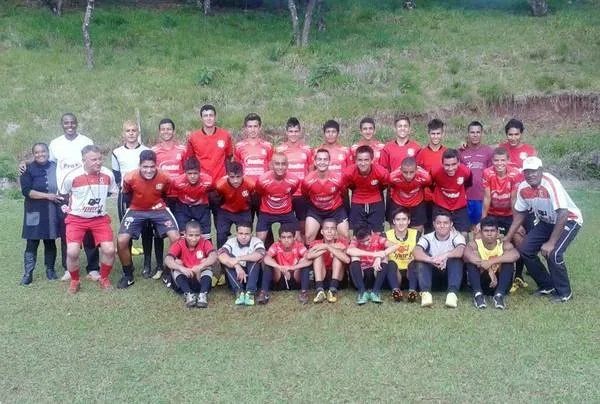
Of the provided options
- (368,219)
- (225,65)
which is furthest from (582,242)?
(225,65)

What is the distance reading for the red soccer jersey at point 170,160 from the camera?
740cm

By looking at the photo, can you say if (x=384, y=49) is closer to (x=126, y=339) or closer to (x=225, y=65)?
(x=225, y=65)

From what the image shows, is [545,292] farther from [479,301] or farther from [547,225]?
[479,301]

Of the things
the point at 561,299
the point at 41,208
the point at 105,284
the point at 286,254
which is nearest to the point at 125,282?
the point at 105,284

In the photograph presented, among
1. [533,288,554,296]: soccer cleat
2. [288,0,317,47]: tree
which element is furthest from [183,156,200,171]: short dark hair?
[288,0,317,47]: tree

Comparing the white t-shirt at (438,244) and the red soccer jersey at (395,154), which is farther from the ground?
the red soccer jersey at (395,154)

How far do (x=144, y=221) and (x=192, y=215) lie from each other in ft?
1.71

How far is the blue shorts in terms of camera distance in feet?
24.6

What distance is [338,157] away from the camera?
7430 millimetres

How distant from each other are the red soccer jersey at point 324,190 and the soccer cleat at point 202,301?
61.2 inches

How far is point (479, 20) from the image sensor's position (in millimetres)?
22266

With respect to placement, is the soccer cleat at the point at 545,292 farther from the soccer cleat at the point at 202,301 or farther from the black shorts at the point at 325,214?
the soccer cleat at the point at 202,301

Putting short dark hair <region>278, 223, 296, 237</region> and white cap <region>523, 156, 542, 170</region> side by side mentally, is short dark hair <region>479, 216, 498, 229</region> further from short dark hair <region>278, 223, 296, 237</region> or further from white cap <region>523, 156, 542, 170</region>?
short dark hair <region>278, 223, 296, 237</region>

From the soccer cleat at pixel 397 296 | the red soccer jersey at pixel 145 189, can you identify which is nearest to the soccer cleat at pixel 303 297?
the soccer cleat at pixel 397 296
